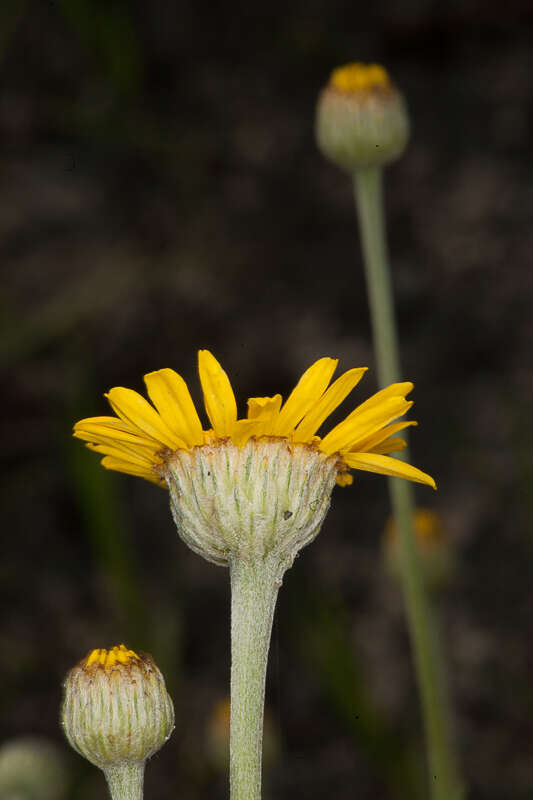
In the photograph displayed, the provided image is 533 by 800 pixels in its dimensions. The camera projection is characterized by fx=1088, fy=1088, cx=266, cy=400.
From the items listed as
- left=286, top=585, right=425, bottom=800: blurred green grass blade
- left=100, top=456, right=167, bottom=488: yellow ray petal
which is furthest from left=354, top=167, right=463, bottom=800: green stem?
left=286, top=585, right=425, bottom=800: blurred green grass blade

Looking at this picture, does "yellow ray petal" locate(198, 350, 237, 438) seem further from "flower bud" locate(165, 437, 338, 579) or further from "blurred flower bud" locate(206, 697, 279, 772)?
"blurred flower bud" locate(206, 697, 279, 772)

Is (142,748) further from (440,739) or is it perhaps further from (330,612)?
(330,612)

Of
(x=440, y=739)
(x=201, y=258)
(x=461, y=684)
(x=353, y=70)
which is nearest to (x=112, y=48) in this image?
(x=201, y=258)

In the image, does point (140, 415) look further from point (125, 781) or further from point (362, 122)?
point (362, 122)

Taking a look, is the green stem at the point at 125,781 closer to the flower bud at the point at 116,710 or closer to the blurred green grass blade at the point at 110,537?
the flower bud at the point at 116,710

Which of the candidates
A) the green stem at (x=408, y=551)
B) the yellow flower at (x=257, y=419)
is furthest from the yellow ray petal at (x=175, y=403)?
the green stem at (x=408, y=551)

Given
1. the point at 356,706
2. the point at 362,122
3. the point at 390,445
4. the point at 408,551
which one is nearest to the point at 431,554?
the point at 356,706
